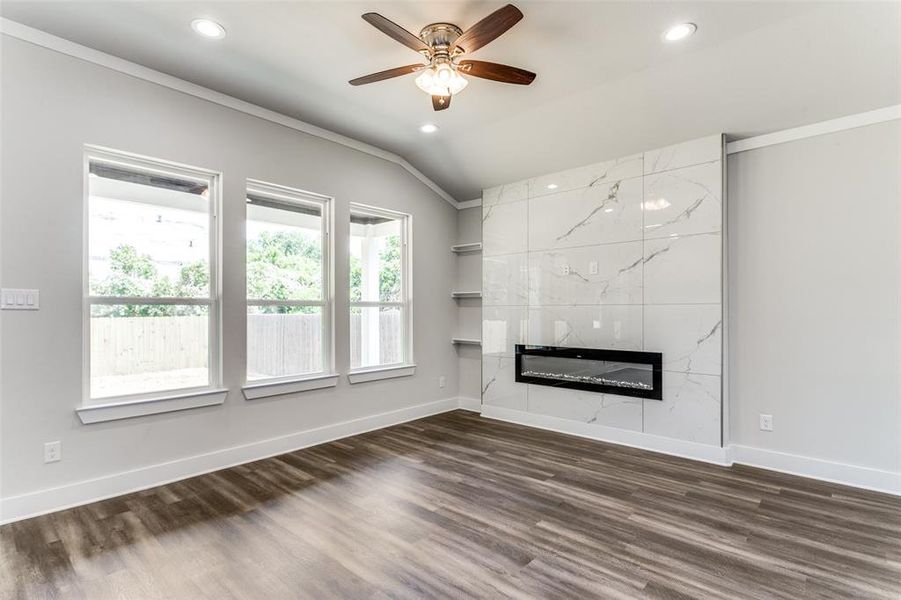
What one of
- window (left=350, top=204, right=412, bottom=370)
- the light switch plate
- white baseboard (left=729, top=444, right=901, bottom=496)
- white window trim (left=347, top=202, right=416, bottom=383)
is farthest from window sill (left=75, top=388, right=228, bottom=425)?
white baseboard (left=729, top=444, right=901, bottom=496)

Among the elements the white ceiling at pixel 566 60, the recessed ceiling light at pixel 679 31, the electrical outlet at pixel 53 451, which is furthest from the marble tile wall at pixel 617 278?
the electrical outlet at pixel 53 451

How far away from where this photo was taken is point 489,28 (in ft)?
7.60

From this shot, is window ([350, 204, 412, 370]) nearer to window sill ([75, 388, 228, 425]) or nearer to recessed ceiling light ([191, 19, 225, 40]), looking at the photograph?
window sill ([75, 388, 228, 425])

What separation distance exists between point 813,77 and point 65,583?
5.16m

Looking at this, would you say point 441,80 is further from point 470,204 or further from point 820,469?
point 820,469

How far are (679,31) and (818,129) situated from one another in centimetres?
154

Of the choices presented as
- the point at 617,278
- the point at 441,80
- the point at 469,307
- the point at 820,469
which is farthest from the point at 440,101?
the point at 820,469

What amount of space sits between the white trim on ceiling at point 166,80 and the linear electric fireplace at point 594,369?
108 inches

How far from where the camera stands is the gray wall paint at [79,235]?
2.69m

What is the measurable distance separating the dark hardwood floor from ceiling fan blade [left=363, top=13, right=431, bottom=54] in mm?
2686

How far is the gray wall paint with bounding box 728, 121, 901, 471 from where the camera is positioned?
3107mm

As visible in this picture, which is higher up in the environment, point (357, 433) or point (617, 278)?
point (617, 278)

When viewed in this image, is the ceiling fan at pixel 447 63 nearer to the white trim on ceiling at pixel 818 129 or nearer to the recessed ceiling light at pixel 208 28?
the recessed ceiling light at pixel 208 28

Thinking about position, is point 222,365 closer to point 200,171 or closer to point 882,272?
point 200,171
